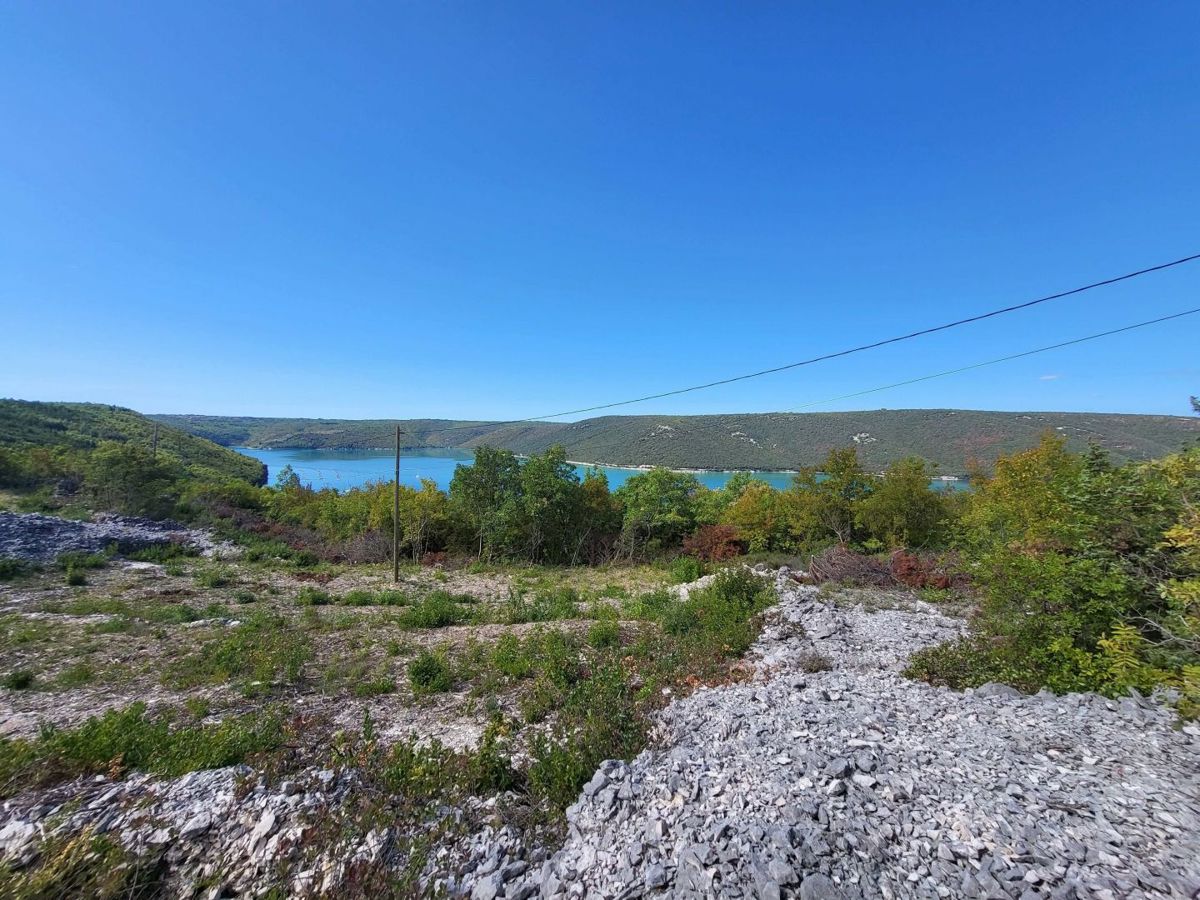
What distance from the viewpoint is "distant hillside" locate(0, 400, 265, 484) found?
130ft

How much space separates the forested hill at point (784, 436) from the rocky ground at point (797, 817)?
1317 centimetres

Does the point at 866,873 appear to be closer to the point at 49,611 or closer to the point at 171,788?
the point at 171,788

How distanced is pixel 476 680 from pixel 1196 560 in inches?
319

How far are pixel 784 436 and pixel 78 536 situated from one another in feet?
229

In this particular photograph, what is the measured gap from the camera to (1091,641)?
5.02 meters

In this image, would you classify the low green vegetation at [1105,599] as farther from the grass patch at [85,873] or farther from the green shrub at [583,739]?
the grass patch at [85,873]

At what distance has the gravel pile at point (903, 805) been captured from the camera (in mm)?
2512

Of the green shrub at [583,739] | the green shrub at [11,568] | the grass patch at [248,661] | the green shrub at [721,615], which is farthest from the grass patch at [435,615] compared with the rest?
the green shrub at [11,568]

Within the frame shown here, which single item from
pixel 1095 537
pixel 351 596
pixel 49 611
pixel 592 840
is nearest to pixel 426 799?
pixel 592 840

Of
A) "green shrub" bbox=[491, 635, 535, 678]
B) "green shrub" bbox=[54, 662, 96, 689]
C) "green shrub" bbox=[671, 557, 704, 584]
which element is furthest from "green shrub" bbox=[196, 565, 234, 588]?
"green shrub" bbox=[671, 557, 704, 584]

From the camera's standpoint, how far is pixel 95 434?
4784 centimetres

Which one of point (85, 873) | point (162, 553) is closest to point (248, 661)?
point (85, 873)

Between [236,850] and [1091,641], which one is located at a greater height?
[1091,641]

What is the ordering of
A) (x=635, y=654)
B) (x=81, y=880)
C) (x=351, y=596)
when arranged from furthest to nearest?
1. (x=351, y=596)
2. (x=635, y=654)
3. (x=81, y=880)
